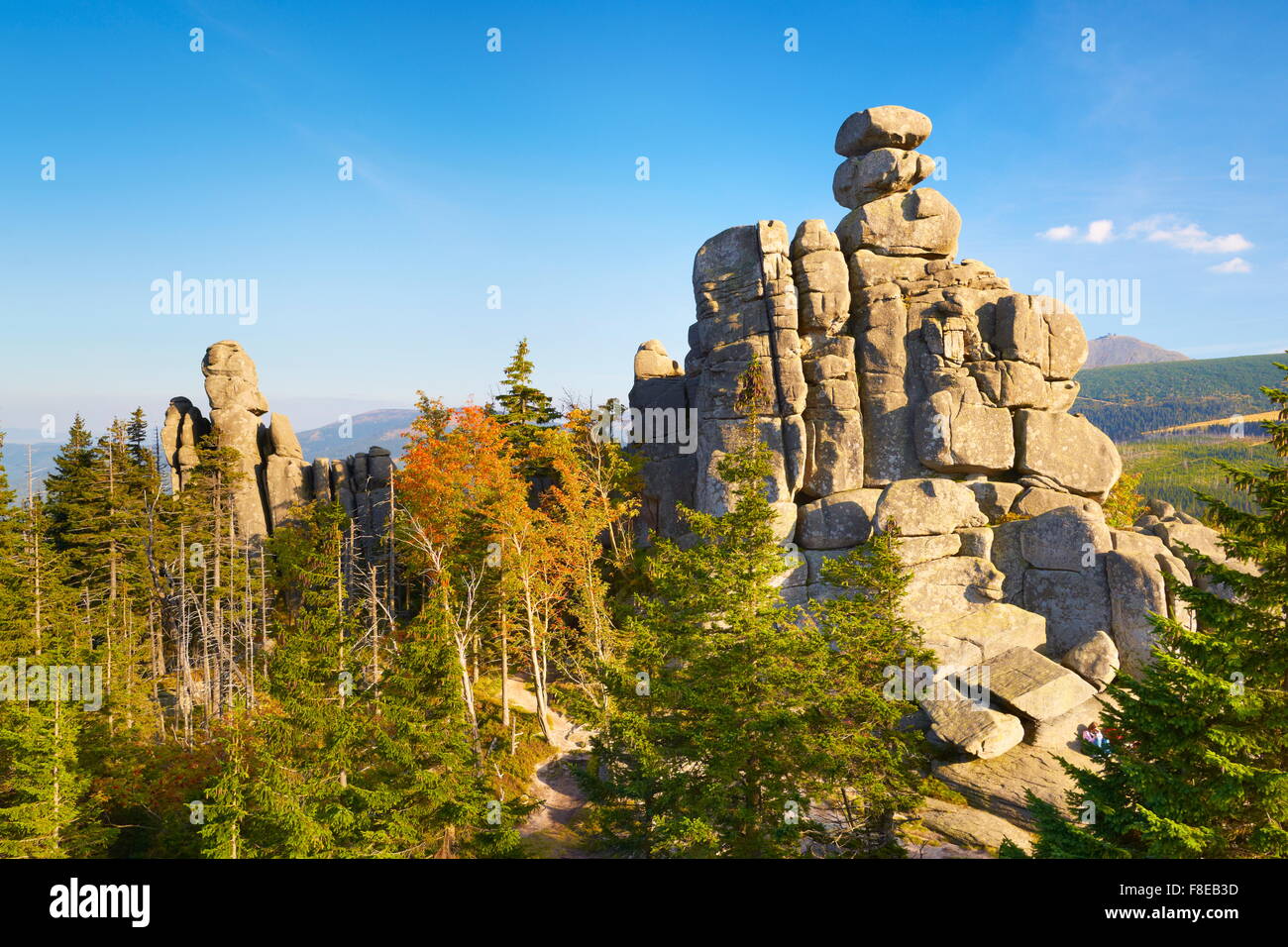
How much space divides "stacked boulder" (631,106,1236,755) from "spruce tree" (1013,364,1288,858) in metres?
16.5

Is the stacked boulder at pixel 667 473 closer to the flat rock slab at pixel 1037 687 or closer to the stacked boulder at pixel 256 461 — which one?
the stacked boulder at pixel 256 461

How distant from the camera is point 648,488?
41.6 meters

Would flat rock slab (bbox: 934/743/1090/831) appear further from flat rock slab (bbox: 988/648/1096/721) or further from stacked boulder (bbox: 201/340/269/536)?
stacked boulder (bbox: 201/340/269/536)

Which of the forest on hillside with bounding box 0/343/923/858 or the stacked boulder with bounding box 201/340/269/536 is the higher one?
the stacked boulder with bounding box 201/340/269/536

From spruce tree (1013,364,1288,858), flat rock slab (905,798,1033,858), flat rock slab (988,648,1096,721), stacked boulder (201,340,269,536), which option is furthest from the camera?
stacked boulder (201,340,269,536)

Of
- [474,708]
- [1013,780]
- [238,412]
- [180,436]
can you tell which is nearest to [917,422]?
[1013,780]

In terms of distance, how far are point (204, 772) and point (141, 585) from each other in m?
18.1

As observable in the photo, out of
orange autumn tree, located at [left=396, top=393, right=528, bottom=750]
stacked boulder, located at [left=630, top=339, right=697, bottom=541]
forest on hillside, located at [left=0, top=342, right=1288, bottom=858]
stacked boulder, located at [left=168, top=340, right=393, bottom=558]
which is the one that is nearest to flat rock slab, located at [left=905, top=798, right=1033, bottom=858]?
forest on hillside, located at [left=0, top=342, right=1288, bottom=858]

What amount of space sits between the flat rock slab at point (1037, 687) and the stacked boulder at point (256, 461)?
37.1m

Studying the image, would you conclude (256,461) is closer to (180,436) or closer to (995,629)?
(180,436)

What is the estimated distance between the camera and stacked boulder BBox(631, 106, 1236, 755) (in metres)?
30.4

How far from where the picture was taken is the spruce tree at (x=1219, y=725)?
37.0ft

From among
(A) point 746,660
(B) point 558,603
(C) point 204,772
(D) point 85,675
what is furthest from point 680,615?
(D) point 85,675
